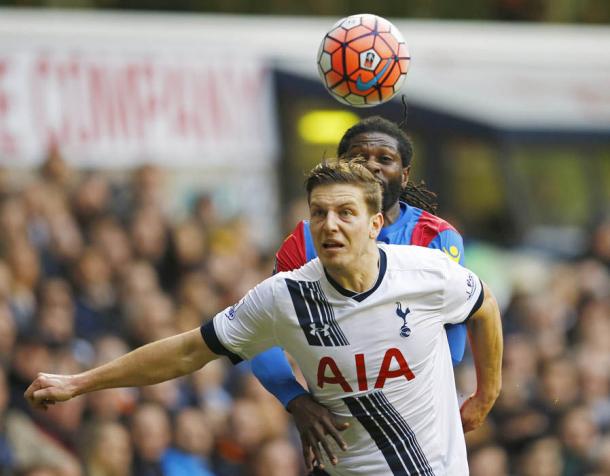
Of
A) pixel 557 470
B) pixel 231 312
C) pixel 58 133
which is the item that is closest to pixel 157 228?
pixel 58 133

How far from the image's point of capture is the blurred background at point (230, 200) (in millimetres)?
10219

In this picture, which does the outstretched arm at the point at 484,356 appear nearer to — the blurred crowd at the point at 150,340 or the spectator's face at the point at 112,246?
the blurred crowd at the point at 150,340

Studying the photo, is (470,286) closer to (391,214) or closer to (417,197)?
(391,214)

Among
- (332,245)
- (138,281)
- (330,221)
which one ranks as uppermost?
(330,221)

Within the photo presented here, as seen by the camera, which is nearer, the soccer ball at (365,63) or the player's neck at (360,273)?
the player's neck at (360,273)

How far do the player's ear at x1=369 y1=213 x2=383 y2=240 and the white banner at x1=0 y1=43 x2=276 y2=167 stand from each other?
7.02 meters

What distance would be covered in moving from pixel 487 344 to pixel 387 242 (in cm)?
69

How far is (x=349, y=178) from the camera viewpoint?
5.67m

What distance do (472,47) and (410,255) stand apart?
31.0 ft

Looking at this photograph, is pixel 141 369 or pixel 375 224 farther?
pixel 141 369

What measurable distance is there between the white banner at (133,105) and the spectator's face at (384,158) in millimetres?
6484

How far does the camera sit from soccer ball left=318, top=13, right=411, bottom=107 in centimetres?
660

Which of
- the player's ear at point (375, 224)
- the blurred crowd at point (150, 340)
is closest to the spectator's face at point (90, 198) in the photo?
the blurred crowd at point (150, 340)

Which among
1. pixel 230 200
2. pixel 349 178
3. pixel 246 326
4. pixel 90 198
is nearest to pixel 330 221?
pixel 349 178
